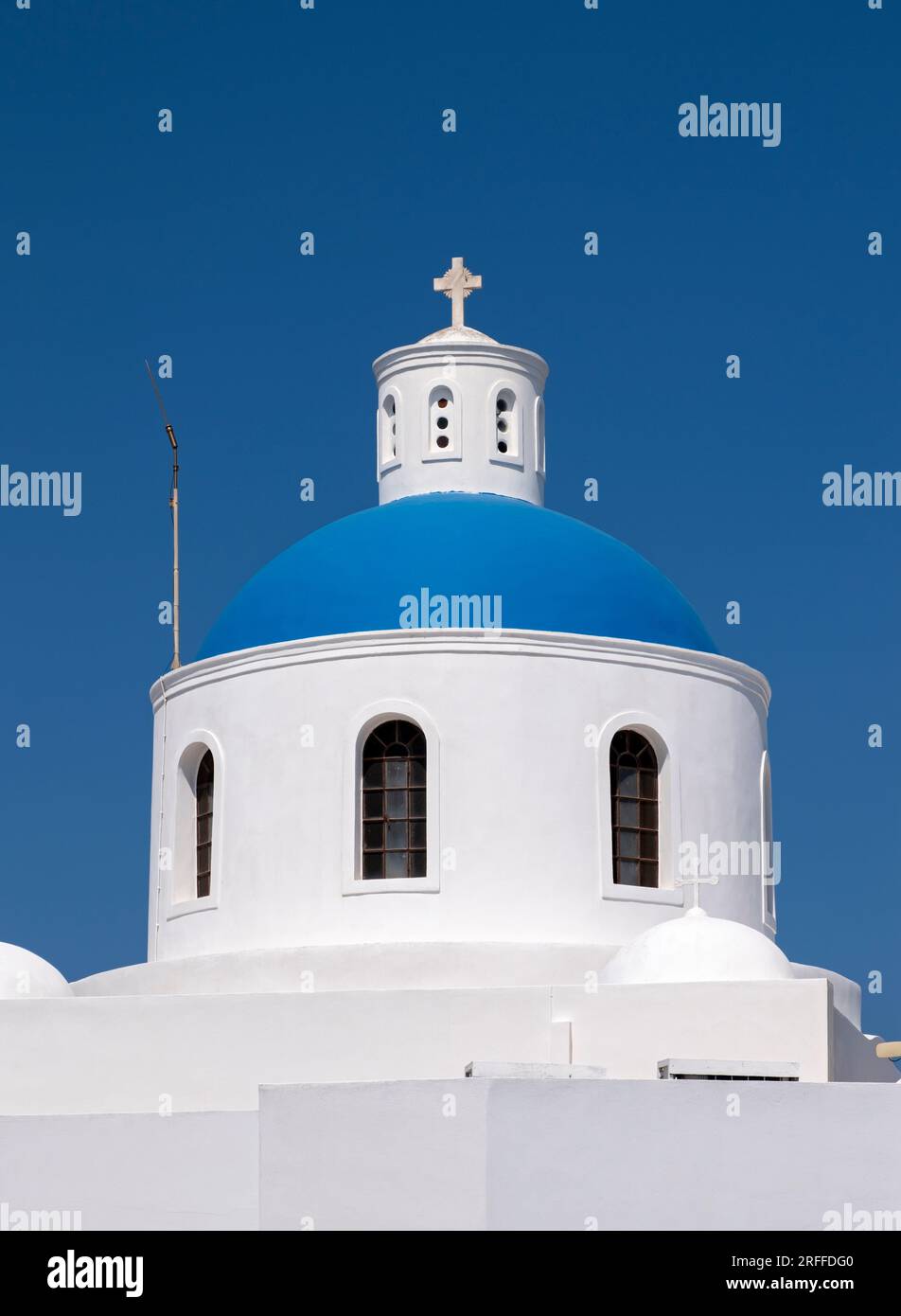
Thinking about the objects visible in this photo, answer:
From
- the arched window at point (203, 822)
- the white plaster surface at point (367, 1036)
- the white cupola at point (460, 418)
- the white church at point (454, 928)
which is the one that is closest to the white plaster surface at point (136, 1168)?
the white church at point (454, 928)

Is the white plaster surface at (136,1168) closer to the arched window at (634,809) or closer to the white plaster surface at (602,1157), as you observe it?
the white plaster surface at (602,1157)

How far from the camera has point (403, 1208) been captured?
17844mm

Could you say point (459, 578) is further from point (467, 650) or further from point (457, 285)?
point (457, 285)

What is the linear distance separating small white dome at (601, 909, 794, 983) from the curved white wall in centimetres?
146

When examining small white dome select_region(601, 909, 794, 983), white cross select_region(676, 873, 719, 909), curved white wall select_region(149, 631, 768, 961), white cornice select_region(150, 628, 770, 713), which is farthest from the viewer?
white cornice select_region(150, 628, 770, 713)

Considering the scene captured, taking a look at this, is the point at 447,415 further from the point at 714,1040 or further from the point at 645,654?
the point at 714,1040

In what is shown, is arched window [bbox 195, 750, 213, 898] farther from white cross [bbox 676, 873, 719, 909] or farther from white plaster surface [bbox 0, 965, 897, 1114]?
white cross [bbox 676, 873, 719, 909]

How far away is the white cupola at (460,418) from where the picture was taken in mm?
24859

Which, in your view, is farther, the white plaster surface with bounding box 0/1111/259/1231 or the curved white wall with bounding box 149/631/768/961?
the curved white wall with bounding box 149/631/768/961

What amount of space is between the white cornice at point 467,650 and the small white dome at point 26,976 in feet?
10.3

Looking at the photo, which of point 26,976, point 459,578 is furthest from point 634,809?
point 26,976

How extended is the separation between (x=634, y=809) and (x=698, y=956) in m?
2.87

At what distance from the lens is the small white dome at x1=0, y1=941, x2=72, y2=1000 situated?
71.9ft

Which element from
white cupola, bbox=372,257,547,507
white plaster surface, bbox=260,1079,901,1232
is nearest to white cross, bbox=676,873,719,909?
white plaster surface, bbox=260,1079,901,1232
